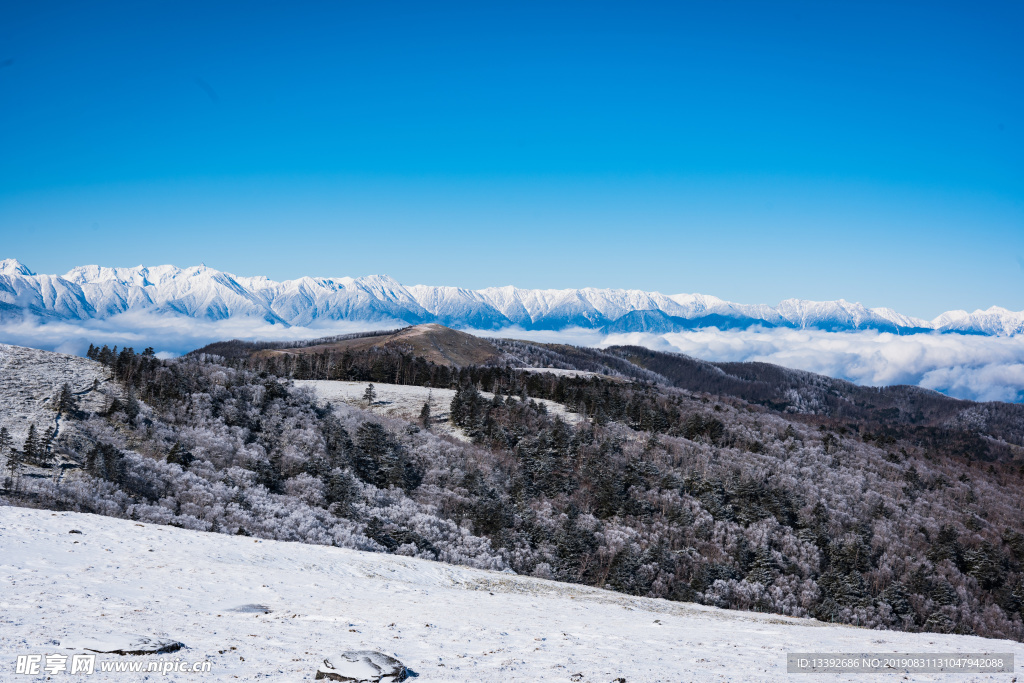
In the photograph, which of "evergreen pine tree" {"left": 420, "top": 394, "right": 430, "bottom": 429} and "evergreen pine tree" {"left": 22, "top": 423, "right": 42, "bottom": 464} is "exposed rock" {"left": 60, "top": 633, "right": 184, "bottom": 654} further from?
"evergreen pine tree" {"left": 420, "top": 394, "right": 430, "bottom": 429}

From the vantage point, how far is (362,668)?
603 inches

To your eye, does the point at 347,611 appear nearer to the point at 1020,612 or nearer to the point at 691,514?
the point at 691,514

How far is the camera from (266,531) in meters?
47.0

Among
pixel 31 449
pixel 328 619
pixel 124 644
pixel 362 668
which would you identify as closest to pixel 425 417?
pixel 31 449

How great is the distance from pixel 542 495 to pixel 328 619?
66.0m

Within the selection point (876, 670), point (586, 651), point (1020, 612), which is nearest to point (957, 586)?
point (1020, 612)

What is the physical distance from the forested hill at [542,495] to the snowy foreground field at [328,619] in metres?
18.1

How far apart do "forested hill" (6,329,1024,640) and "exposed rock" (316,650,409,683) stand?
33651 millimetres

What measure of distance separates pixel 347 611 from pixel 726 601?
53.4 m

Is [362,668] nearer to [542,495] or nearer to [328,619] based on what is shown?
[328,619]

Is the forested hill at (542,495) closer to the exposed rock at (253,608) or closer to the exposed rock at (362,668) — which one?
the exposed rock at (253,608)

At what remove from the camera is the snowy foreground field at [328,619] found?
16.6 m

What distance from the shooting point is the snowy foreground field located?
16609 millimetres

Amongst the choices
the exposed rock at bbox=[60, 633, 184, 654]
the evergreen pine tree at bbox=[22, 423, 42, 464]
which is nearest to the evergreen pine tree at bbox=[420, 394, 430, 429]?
the evergreen pine tree at bbox=[22, 423, 42, 464]
